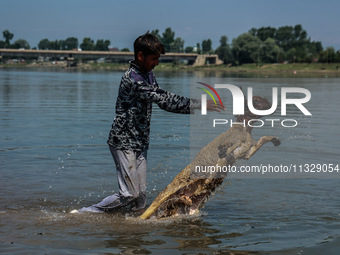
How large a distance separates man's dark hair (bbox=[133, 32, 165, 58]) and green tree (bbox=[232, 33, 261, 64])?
5489 inches

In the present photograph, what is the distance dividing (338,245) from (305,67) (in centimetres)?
10383

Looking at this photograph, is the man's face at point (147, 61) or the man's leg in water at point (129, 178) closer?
the man's face at point (147, 61)

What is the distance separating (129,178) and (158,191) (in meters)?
2.75

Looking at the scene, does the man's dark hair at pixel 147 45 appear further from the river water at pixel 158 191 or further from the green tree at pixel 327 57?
the green tree at pixel 327 57

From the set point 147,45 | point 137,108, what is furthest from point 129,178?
point 147,45

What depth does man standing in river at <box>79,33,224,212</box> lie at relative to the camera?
20.3 ft

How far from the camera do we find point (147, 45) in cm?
621

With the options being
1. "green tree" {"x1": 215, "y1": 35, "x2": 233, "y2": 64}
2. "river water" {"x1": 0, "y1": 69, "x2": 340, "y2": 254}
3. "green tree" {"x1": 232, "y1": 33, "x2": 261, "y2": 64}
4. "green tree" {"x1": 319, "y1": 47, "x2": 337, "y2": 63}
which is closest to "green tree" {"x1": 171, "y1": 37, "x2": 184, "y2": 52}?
"green tree" {"x1": 215, "y1": 35, "x2": 233, "y2": 64}

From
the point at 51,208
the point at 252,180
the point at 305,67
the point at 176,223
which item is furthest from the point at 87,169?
the point at 305,67

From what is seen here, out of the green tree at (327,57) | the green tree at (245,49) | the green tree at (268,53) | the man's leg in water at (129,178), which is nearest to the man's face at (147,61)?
the man's leg in water at (129,178)

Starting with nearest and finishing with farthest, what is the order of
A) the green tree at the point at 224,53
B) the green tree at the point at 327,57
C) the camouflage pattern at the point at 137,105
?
the camouflage pattern at the point at 137,105 < the green tree at the point at 327,57 < the green tree at the point at 224,53

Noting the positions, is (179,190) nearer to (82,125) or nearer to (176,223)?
(176,223)

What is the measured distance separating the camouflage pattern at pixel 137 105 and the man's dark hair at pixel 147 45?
0.70 ft

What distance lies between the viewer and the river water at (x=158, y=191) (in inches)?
253
